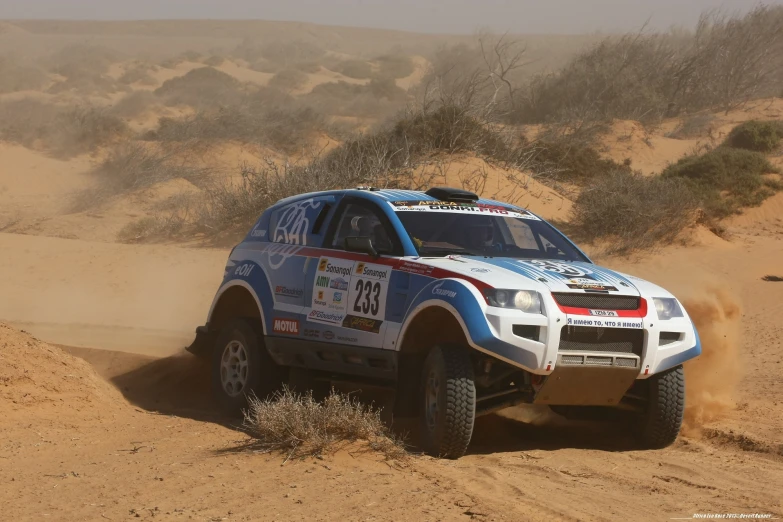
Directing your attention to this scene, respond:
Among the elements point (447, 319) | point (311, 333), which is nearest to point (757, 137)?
point (311, 333)

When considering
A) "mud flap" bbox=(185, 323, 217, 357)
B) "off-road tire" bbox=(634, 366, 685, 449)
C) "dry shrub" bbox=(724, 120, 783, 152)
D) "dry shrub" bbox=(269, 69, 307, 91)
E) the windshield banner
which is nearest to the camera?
"off-road tire" bbox=(634, 366, 685, 449)

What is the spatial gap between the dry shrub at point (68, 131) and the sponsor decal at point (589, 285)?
2688 cm

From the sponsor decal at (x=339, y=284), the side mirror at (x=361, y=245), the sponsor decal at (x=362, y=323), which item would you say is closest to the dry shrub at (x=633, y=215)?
the sponsor decal at (x=339, y=284)

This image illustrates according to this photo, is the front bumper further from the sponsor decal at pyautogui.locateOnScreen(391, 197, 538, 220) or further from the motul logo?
the motul logo

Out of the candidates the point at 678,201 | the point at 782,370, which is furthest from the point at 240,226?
the point at 782,370

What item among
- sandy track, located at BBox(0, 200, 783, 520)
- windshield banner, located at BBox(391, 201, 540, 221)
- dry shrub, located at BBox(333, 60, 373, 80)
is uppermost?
dry shrub, located at BBox(333, 60, 373, 80)

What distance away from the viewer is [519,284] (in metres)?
6.68

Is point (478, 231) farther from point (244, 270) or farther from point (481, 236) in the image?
point (244, 270)

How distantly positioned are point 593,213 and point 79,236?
35.1 ft

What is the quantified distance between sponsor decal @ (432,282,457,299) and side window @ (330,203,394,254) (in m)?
0.83

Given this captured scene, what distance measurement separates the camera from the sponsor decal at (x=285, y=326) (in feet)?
26.9

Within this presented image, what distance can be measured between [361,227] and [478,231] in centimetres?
90

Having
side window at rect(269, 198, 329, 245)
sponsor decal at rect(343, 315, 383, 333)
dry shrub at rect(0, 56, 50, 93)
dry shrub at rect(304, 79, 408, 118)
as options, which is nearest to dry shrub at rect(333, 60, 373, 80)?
dry shrub at rect(304, 79, 408, 118)

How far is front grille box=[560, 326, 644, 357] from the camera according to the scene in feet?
21.7
